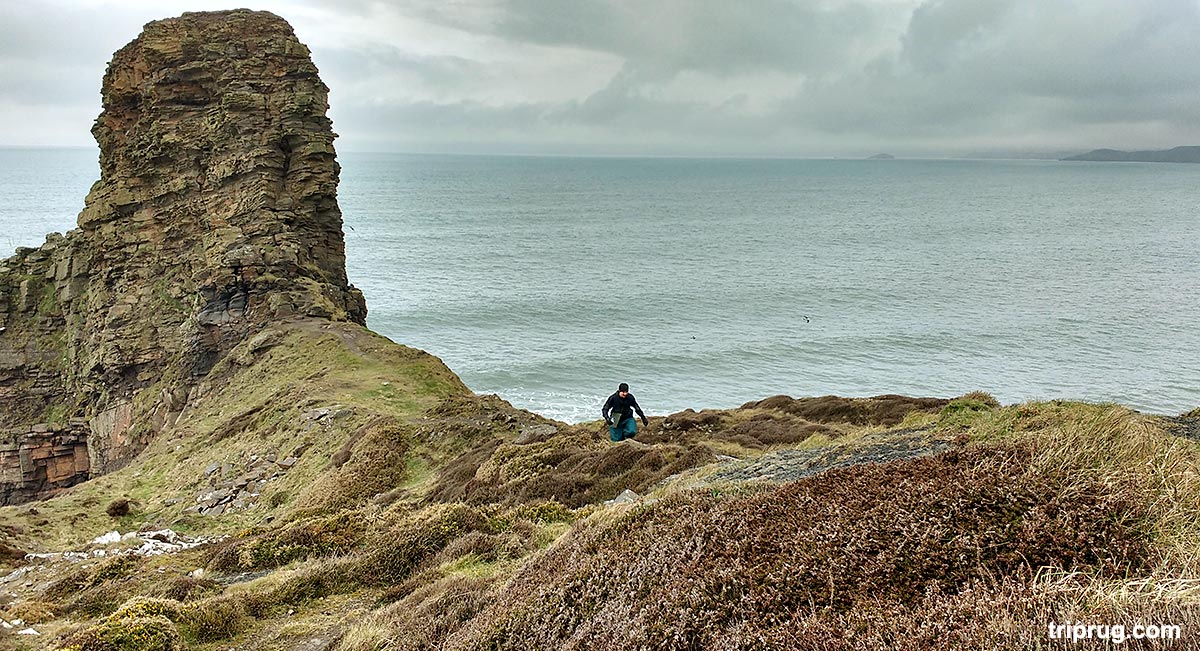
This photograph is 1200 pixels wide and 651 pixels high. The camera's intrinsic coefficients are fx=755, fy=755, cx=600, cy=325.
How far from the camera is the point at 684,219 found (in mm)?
158875

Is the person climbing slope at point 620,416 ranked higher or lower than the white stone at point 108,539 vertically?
higher

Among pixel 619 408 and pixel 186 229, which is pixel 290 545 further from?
pixel 186 229

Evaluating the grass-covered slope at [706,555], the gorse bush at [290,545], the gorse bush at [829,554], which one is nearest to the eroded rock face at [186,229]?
the grass-covered slope at [706,555]

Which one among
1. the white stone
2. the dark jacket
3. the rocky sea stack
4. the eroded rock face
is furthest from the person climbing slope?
the eroded rock face

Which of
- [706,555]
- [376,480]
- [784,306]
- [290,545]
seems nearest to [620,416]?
[376,480]

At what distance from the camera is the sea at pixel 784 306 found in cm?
5422

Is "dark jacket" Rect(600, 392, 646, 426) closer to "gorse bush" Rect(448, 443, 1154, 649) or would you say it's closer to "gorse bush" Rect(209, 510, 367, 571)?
"gorse bush" Rect(209, 510, 367, 571)

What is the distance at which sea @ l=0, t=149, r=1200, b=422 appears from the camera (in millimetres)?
54219

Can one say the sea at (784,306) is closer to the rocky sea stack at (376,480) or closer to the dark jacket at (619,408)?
the rocky sea stack at (376,480)

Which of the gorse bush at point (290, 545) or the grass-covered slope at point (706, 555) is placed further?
the gorse bush at point (290, 545)

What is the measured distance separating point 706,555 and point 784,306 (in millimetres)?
71992

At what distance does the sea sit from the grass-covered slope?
30.5 metres

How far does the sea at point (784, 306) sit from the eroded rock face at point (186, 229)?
61.6ft

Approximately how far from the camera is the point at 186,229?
135 feet
